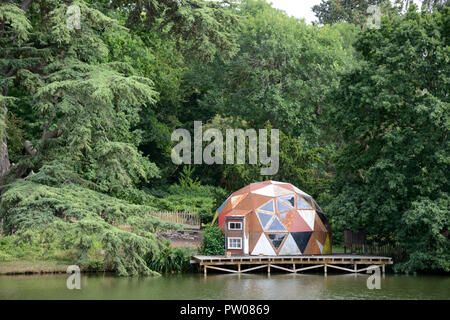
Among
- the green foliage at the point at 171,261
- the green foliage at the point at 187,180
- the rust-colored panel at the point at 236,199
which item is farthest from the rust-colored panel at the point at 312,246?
the green foliage at the point at 187,180

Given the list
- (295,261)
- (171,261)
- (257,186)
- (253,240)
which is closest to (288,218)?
(253,240)

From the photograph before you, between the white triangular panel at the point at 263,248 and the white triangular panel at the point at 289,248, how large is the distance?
521 mm

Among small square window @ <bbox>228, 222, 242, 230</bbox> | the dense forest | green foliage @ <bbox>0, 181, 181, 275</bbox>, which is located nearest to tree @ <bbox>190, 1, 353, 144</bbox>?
the dense forest

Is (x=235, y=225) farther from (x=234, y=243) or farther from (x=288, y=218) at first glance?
(x=288, y=218)

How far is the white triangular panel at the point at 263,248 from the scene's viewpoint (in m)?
28.8

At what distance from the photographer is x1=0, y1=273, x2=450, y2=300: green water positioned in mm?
20531

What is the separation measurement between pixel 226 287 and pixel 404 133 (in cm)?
1078

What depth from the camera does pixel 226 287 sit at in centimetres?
2272

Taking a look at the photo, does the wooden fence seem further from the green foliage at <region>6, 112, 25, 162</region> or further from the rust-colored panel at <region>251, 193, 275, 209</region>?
the green foliage at <region>6, 112, 25, 162</region>

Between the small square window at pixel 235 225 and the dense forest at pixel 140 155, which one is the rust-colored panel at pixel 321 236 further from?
the small square window at pixel 235 225

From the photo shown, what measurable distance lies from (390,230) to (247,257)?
6.85 metres

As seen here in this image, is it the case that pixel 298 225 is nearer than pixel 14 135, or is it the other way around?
pixel 298 225

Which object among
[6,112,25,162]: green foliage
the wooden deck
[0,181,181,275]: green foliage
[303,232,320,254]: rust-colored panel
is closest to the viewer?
[0,181,181,275]: green foliage

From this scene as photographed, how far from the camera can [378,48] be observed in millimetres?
28547
